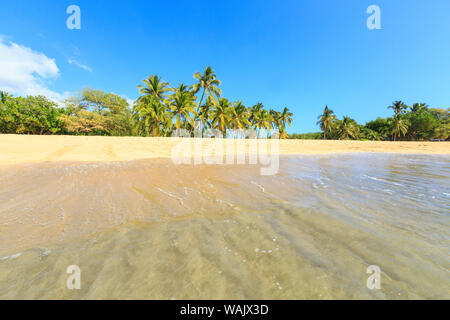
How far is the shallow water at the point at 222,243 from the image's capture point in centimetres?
116

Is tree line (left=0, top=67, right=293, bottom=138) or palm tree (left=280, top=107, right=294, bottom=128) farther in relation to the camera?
palm tree (left=280, top=107, right=294, bottom=128)

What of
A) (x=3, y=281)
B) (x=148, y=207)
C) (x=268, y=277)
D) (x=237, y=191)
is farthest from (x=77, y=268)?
(x=237, y=191)

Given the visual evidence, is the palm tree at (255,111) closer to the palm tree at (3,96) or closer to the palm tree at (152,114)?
the palm tree at (152,114)

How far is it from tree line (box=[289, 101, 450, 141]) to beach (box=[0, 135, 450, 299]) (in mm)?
49046

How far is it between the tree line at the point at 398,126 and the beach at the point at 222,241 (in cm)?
4905

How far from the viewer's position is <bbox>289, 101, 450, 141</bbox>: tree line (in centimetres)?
3762

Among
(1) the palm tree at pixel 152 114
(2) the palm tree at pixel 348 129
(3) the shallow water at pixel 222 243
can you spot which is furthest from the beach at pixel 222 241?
(2) the palm tree at pixel 348 129

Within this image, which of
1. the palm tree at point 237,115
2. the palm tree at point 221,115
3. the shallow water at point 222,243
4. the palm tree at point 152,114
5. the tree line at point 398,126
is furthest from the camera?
the tree line at point 398,126

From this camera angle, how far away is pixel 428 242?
5.40 ft

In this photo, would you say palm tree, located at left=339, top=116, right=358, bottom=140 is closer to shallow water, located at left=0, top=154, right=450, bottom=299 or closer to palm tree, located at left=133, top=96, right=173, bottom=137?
palm tree, located at left=133, top=96, right=173, bottom=137

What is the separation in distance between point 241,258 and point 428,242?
185cm

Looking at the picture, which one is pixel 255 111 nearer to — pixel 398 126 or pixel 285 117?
pixel 285 117

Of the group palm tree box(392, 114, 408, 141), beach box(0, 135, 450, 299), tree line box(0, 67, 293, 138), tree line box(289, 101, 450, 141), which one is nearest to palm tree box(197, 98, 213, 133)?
tree line box(0, 67, 293, 138)
